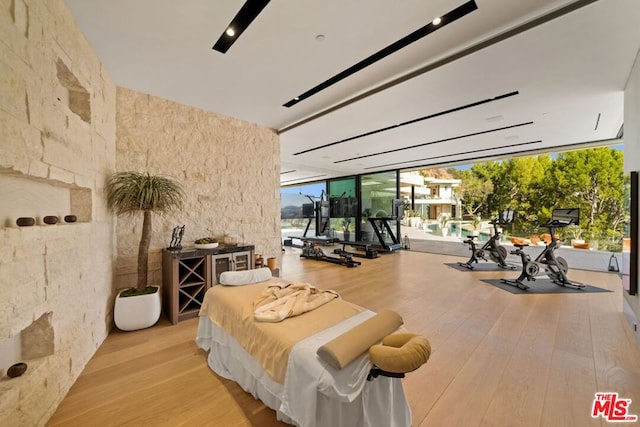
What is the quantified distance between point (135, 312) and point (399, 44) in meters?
4.08

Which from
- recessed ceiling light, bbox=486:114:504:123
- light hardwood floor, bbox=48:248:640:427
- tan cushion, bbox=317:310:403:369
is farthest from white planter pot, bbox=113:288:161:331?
recessed ceiling light, bbox=486:114:504:123

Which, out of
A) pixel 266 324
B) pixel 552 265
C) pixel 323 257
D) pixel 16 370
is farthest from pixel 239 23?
pixel 552 265

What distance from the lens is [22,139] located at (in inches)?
54.9

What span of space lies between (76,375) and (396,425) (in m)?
2.55

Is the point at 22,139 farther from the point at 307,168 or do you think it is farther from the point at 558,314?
the point at 307,168

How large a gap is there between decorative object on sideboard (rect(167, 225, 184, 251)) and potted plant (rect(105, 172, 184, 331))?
350 mm

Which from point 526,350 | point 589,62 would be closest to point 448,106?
point 589,62

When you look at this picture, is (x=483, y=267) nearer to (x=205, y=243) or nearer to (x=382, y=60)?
→ (x=382, y=60)

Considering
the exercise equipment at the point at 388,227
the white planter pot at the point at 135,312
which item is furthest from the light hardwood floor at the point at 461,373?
the exercise equipment at the point at 388,227

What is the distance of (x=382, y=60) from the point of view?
2600 mm

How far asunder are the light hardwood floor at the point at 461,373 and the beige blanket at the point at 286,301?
2.24 ft

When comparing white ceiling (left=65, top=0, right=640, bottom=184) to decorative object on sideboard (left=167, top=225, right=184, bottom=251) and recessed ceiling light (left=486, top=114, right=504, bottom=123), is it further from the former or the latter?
decorative object on sideboard (left=167, top=225, right=184, bottom=251)

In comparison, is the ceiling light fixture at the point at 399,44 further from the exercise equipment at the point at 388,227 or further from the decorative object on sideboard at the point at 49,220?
the exercise equipment at the point at 388,227

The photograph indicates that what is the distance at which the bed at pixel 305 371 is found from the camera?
124 centimetres
